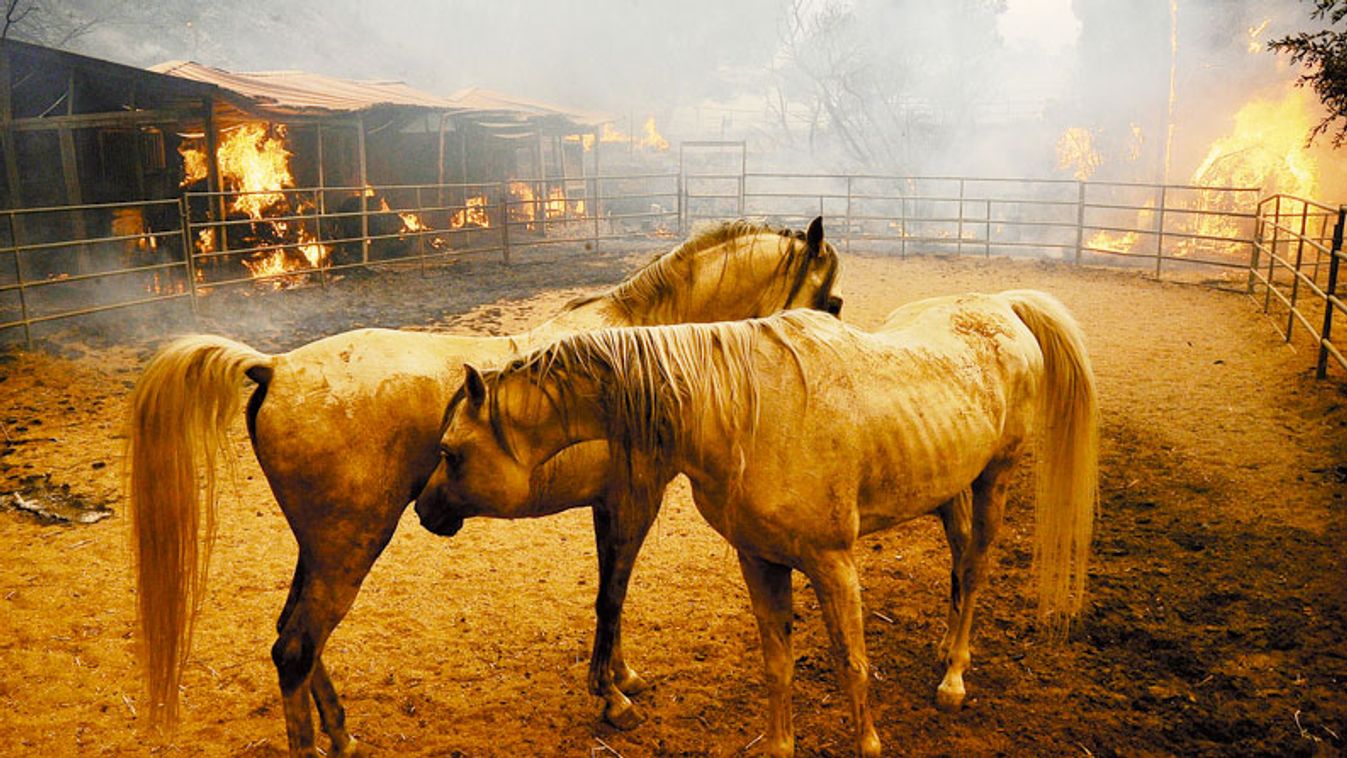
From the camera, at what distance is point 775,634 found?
2764 millimetres

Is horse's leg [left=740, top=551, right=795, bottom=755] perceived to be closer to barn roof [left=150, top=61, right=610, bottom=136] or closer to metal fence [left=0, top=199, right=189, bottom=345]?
metal fence [left=0, top=199, right=189, bottom=345]

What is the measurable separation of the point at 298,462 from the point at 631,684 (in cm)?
157

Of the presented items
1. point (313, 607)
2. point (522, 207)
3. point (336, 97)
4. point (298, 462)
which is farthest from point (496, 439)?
point (522, 207)

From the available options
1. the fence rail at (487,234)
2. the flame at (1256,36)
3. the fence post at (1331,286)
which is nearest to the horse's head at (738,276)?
the fence rail at (487,234)

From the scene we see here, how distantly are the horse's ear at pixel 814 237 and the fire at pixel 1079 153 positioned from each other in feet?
82.7

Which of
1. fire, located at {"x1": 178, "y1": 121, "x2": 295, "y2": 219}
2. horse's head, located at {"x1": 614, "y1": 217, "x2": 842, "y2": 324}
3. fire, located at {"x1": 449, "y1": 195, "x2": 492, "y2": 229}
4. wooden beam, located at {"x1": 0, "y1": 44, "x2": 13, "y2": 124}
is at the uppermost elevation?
wooden beam, located at {"x1": 0, "y1": 44, "x2": 13, "y2": 124}

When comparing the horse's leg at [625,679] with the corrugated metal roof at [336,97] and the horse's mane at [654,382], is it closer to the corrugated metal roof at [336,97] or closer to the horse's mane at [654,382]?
the horse's mane at [654,382]

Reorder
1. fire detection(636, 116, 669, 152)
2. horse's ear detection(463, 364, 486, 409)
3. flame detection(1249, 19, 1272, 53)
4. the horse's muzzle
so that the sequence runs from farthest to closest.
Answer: fire detection(636, 116, 669, 152), flame detection(1249, 19, 1272, 53), the horse's muzzle, horse's ear detection(463, 364, 486, 409)

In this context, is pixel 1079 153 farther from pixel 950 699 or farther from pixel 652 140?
pixel 950 699

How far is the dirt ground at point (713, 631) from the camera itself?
3.10 m

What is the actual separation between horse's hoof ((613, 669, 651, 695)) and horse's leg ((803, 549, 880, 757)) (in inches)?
40.8

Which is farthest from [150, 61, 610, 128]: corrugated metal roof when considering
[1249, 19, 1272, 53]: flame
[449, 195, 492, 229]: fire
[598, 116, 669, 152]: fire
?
[1249, 19, 1272, 53]: flame

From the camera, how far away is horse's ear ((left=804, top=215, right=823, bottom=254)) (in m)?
3.79

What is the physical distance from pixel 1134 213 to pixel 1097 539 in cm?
2115
